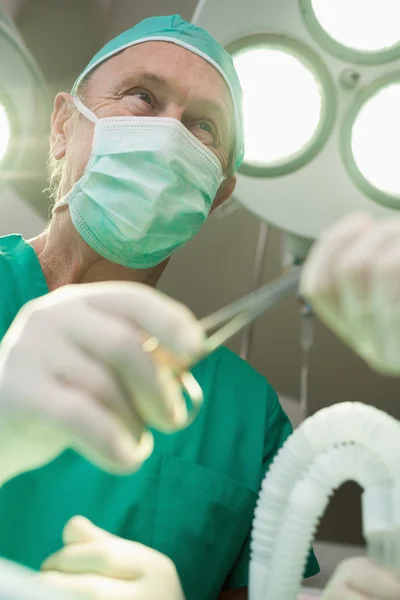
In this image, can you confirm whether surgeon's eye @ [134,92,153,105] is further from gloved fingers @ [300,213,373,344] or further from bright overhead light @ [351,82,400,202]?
gloved fingers @ [300,213,373,344]

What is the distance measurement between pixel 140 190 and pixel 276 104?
0.30 m

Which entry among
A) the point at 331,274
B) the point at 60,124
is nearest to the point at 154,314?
the point at 331,274

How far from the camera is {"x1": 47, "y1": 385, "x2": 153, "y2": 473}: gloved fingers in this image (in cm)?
51

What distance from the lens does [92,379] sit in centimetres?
52

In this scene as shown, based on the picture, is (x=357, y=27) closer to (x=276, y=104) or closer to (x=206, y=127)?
(x=276, y=104)

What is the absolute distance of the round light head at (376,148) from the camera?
105cm

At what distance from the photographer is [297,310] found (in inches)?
69.1

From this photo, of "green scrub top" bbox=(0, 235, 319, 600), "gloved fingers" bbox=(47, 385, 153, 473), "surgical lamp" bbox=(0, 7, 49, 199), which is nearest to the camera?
"gloved fingers" bbox=(47, 385, 153, 473)

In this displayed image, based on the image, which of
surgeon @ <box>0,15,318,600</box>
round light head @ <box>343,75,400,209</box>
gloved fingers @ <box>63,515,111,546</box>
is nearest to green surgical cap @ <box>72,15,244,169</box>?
surgeon @ <box>0,15,318,600</box>

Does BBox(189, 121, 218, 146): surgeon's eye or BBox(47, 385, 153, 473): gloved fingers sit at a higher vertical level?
BBox(47, 385, 153, 473): gloved fingers

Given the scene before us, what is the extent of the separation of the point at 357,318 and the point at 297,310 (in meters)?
1.19

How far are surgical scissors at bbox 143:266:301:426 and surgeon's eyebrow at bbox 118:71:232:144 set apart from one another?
61 centimetres

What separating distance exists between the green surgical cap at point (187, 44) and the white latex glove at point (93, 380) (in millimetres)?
681

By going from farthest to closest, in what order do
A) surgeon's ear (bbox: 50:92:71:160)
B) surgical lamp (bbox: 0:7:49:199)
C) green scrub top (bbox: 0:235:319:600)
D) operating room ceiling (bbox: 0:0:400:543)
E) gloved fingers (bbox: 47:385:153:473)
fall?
1. operating room ceiling (bbox: 0:0:400:543)
2. surgeon's ear (bbox: 50:92:71:160)
3. surgical lamp (bbox: 0:7:49:199)
4. green scrub top (bbox: 0:235:319:600)
5. gloved fingers (bbox: 47:385:153:473)
